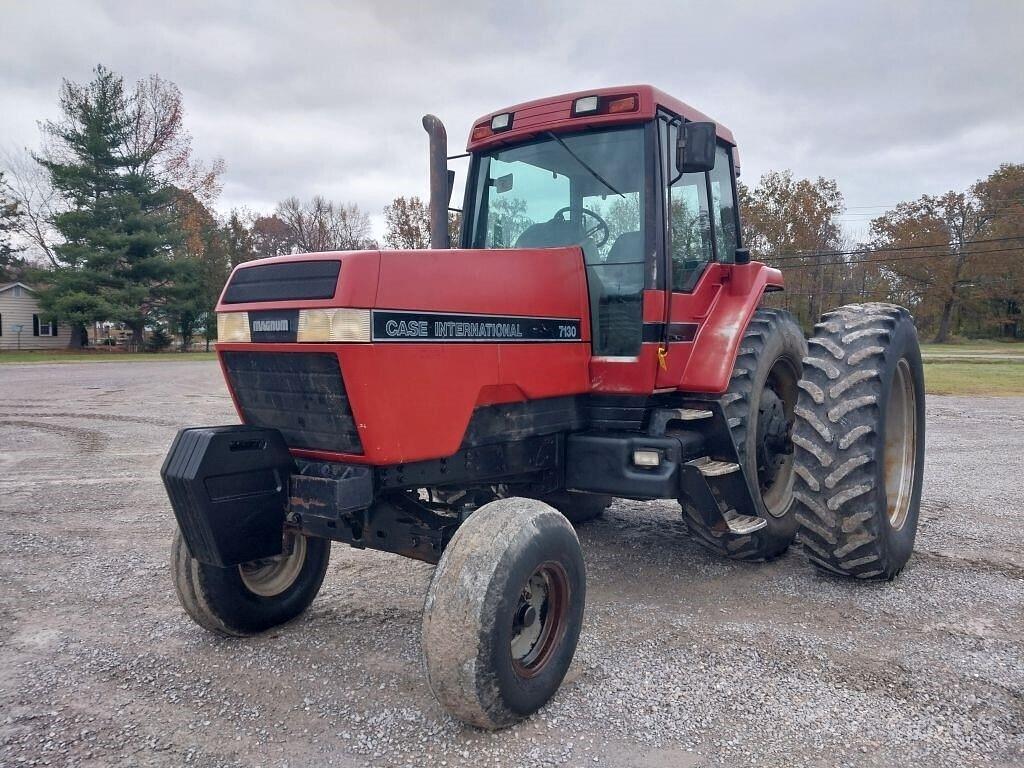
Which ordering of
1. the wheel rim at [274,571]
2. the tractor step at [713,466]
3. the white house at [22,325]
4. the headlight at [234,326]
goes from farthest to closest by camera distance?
the white house at [22,325], the tractor step at [713,466], the wheel rim at [274,571], the headlight at [234,326]

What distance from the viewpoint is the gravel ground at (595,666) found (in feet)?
8.77

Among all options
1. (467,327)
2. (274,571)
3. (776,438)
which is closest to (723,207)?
(776,438)

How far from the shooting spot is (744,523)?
412 cm

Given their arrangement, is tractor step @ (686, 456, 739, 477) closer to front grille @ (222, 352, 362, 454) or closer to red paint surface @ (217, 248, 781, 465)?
red paint surface @ (217, 248, 781, 465)

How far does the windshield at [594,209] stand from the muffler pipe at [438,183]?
0.44 metres

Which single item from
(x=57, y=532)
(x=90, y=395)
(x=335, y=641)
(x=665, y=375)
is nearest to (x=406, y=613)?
(x=335, y=641)

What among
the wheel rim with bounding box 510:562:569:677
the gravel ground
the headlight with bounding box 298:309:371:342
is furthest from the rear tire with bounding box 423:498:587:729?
the headlight with bounding box 298:309:371:342

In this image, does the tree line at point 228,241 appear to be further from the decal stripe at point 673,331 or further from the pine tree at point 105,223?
the decal stripe at point 673,331

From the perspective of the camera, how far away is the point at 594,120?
12.8 feet

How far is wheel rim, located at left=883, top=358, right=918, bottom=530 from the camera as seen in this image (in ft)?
15.8

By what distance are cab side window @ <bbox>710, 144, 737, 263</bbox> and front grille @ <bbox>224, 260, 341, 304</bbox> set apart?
2650 mm

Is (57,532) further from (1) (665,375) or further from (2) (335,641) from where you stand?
(1) (665,375)

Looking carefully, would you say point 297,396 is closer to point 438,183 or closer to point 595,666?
point 438,183

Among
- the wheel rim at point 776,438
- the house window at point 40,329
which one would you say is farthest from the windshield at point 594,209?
the house window at point 40,329
